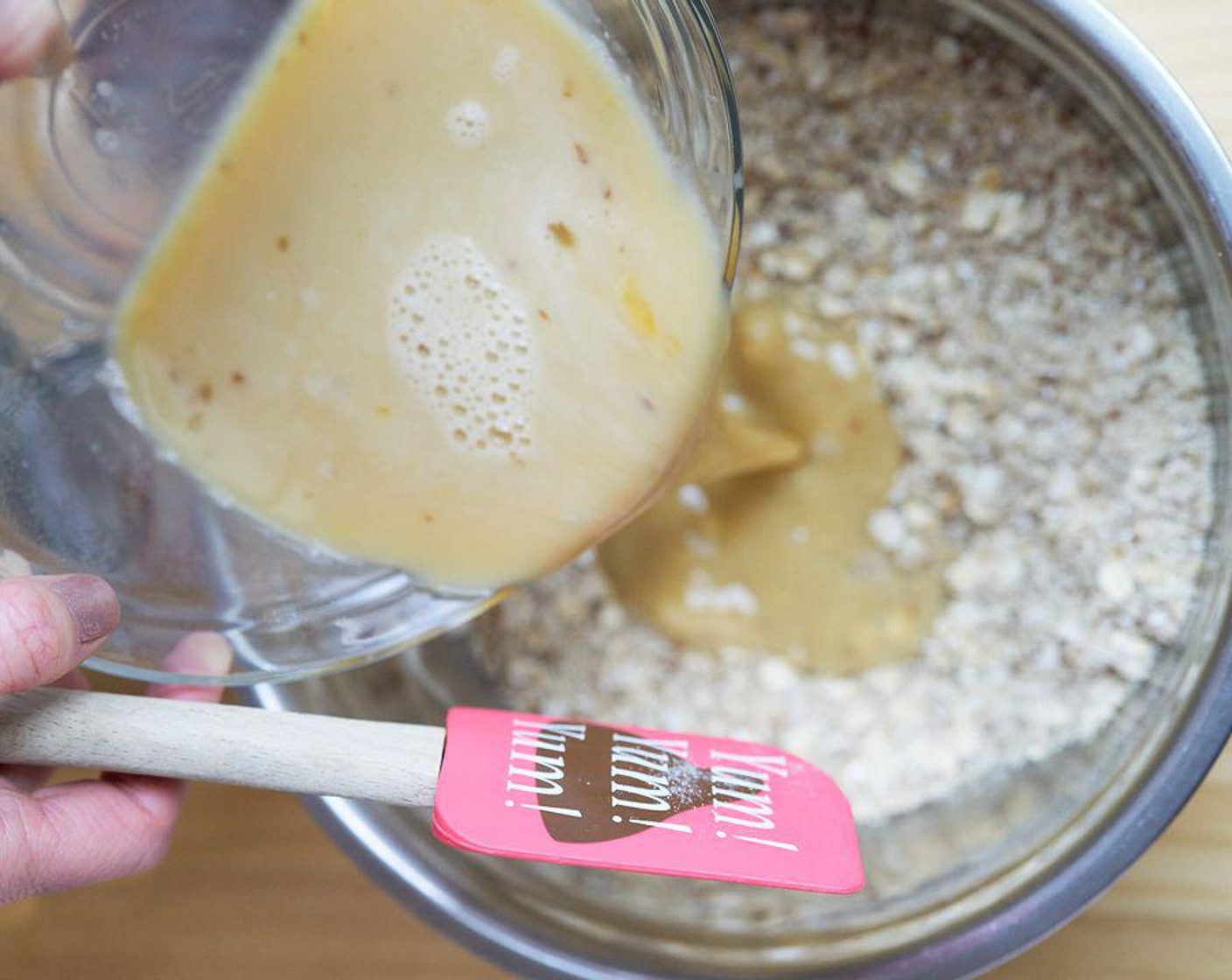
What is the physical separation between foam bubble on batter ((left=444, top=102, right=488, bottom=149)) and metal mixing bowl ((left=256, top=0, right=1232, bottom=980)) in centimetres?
35

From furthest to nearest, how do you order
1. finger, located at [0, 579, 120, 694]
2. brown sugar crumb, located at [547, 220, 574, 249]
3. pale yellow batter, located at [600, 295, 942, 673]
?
pale yellow batter, located at [600, 295, 942, 673] < brown sugar crumb, located at [547, 220, 574, 249] < finger, located at [0, 579, 120, 694]

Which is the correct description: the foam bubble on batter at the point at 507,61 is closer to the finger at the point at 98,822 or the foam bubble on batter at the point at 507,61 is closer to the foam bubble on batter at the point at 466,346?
the foam bubble on batter at the point at 466,346

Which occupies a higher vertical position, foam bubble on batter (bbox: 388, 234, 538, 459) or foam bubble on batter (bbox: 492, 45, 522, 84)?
foam bubble on batter (bbox: 492, 45, 522, 84)

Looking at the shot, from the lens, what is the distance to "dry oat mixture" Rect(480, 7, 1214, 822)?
87 centimetres

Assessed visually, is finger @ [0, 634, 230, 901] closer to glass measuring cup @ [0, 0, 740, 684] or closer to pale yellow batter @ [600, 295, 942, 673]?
glass measuring cup @ [0, 0, 740, 684]

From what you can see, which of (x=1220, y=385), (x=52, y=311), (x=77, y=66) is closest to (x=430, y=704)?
(x=52, y=311)

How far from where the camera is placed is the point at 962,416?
964 mm

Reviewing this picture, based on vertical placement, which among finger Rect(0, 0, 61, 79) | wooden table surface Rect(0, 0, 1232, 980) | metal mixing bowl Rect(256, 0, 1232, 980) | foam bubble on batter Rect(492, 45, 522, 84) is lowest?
wooden table surface Rect(0, 0, 1232, 980)

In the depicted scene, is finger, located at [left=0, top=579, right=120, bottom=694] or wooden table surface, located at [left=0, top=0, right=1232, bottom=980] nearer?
finger, located at [left=0, top=579, right=120, bottom=694]

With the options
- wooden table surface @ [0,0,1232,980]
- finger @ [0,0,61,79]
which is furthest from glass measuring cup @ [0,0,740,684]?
wooden table surface @ [0,0,1232,980]

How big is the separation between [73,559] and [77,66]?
0.97 ft

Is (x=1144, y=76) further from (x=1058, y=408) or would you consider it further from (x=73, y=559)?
(x=73, y=559)

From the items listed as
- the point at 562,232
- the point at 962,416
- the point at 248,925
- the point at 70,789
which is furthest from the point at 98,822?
the point at 962,416

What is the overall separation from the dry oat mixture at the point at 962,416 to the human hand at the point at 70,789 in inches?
12.0
